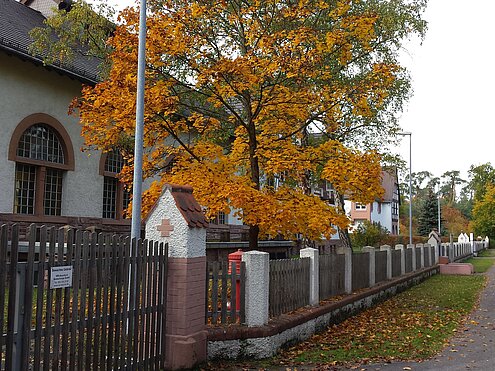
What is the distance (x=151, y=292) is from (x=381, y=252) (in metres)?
11.9

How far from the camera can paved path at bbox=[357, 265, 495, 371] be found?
→ 797 cm

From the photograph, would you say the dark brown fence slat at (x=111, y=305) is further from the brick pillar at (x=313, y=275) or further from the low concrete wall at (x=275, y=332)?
the brick pillar at (x=313, y=275)

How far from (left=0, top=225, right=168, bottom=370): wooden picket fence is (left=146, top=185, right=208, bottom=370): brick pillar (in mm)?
141

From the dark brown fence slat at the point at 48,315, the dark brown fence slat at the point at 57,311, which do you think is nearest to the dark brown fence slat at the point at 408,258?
the dark brown fence slat at the point at 57,311

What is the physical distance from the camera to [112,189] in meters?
20.9

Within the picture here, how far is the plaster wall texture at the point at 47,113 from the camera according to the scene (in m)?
15.9

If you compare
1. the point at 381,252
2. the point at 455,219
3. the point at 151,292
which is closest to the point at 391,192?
the point at 455,219

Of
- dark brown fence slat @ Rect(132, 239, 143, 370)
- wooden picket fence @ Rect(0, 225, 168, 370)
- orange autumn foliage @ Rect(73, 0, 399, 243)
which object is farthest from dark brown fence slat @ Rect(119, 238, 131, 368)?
orange autumn foliage @ Rect(73, 0, 399, 243)

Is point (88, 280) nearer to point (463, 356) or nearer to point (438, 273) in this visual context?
point (463, 356)

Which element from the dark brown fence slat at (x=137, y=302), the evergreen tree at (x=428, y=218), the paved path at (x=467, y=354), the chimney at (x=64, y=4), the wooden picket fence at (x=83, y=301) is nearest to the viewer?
the wooden picket fence at (x=83, y=301)

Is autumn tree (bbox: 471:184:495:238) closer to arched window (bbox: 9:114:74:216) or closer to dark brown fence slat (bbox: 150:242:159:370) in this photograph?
arched window (bbox: 9:114:74:216)

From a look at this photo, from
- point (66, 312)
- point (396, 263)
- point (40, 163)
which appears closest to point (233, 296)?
point (66, 312)

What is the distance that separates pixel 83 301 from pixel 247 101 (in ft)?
24.5

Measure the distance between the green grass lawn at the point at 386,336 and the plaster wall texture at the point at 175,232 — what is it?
1648 mm
